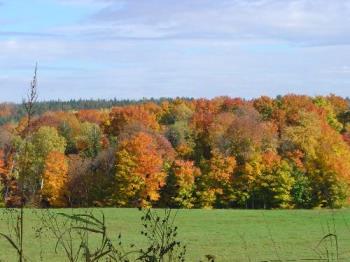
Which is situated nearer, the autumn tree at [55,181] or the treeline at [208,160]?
the autumn tree at [55,181]

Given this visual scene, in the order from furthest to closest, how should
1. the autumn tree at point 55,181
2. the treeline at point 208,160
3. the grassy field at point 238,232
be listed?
the treeline at point 208,160 → the autumn tree at point 55,181 → the grassy field at point 238,232

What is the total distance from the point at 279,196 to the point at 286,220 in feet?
49.2

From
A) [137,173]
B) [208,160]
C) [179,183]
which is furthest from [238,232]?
[208,160]

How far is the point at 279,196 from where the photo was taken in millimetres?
60094

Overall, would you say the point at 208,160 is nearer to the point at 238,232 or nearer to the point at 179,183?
the point at 179,183

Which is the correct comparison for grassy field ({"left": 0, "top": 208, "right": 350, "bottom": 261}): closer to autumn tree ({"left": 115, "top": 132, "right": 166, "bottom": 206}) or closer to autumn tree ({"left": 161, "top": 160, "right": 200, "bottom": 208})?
autumn tree ({"left": 161, "top": 160, "right": 200, "bottom": 208})

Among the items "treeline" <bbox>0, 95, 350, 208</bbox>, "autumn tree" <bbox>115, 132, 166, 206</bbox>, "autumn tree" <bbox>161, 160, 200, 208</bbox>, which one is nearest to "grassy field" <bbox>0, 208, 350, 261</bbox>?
"treeline" <bbox>0, 95, 350, 208</bbox>

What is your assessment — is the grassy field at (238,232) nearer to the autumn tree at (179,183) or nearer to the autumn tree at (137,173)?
the autumn tree at (179,183)

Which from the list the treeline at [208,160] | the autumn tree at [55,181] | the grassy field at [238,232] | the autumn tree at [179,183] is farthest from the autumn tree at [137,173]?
the grassy field at [238,232]

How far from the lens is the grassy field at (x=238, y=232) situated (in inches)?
1011

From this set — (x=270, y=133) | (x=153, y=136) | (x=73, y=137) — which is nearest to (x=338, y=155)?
(x=270, y=133)

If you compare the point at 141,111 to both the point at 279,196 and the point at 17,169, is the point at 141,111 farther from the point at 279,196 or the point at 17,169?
the point at 17,169

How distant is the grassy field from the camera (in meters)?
25.7

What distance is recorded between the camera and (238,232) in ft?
121
